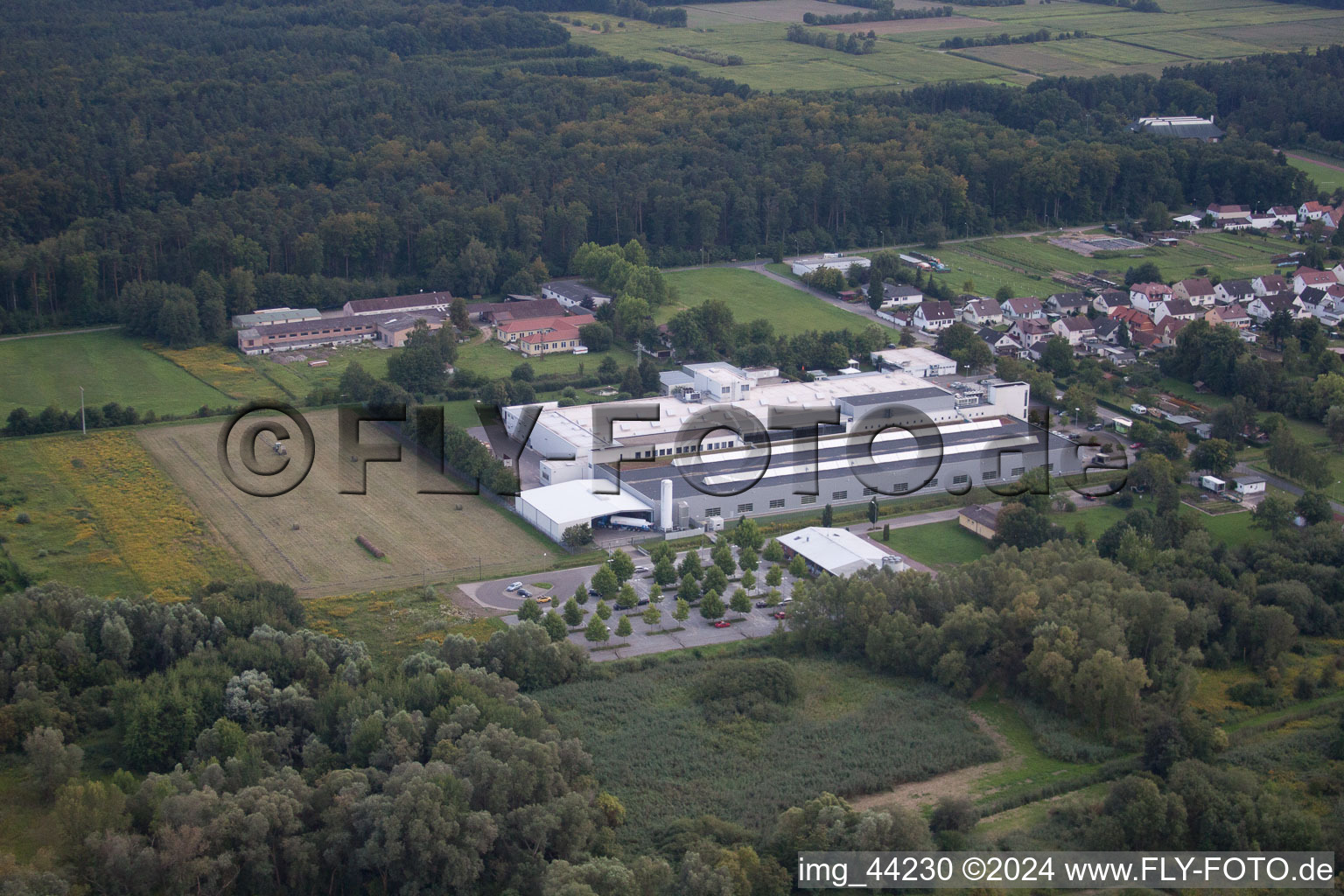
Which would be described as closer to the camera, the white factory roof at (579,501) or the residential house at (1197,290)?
the white factory roof at (579,501)

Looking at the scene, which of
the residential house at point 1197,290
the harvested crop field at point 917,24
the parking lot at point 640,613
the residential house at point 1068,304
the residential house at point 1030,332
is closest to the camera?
the parking lot at point 640,613

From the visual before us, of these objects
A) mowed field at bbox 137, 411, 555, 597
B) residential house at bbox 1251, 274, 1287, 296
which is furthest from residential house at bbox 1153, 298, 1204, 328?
mowed field at bbox 137, 411, 555, 597

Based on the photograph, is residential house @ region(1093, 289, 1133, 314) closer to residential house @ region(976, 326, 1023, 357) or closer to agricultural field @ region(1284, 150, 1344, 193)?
residential house @ region(976, 326, 1023, 357)

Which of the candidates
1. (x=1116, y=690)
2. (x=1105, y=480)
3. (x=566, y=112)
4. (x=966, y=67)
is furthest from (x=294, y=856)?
(x=966, y=67)

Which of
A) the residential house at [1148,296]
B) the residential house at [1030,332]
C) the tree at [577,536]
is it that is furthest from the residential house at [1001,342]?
the tree at [577,536]

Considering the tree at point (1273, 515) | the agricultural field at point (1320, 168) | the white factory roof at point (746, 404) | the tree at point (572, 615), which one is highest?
the agricultural field at point (1320, 168)

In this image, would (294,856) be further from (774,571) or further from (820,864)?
(774,571)

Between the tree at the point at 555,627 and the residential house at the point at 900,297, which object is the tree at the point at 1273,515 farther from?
the residential house at the point at 900,297
